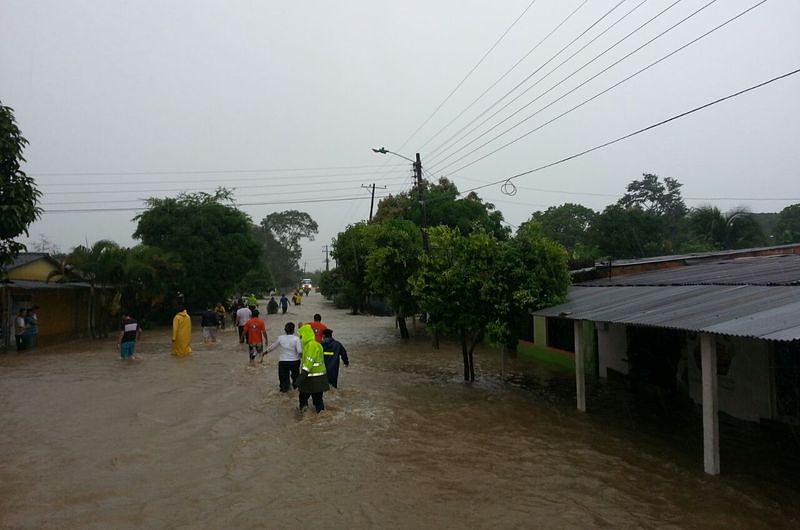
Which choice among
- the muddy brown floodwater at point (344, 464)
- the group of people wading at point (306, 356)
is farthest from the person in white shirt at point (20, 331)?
the muddy brown floodwater at point (344, 464)

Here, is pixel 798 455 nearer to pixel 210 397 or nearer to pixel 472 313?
pixel 472 313

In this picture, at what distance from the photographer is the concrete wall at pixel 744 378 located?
962cm

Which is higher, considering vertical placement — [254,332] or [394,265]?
[394,265]

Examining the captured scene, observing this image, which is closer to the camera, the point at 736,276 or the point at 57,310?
the point at 736,276

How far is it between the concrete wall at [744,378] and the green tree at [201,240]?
1052 inches

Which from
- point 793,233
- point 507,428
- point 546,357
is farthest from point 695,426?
point 793,233

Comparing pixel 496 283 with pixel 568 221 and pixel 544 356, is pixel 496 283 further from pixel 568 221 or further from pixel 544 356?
pixel 568 221

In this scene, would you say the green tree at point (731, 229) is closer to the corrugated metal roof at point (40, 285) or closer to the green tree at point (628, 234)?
the green tree at point (628, 234)

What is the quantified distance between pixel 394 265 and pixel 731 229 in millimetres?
22990

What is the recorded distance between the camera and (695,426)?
32.2 ft

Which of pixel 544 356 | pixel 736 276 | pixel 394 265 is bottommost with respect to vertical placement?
pixel 544 356

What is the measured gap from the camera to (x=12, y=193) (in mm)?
12555

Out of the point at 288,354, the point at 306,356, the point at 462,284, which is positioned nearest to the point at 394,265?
the point at 462,284

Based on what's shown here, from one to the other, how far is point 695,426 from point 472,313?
4.54m
